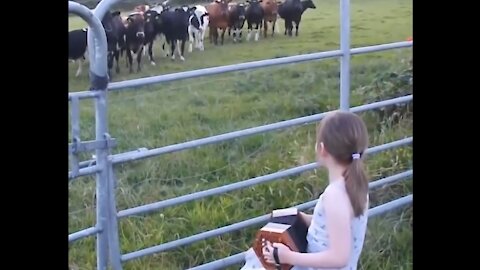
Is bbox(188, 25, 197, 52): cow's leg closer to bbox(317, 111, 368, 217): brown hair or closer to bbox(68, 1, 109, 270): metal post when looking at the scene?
bbox(68, 1, 109, 270): metal post

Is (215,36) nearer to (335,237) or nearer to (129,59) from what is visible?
(129,59)

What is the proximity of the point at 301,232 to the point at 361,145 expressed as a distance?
24 cm

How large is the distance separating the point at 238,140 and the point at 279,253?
4.80 ft

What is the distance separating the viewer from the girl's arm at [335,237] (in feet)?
6.06

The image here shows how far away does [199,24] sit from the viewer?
131 inches

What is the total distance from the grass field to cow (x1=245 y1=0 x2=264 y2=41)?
0.24 feet

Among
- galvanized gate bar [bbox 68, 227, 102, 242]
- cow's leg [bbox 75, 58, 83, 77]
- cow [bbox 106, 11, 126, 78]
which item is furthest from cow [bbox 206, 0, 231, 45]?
galvanized gate bar [bbox 68, 227, 102, 242]

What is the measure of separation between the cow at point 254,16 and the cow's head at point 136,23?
0.46 meters
